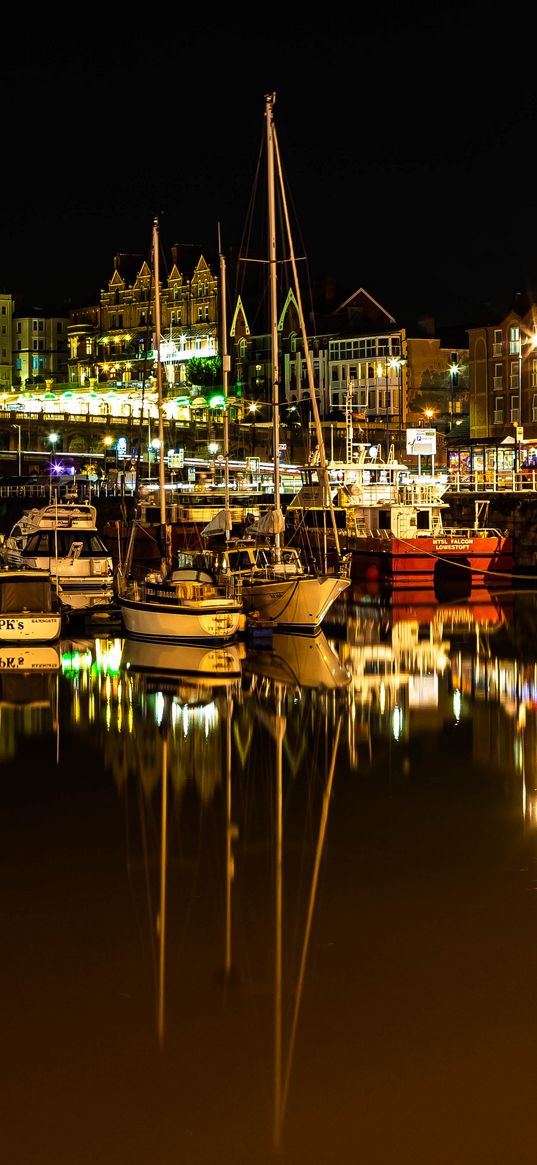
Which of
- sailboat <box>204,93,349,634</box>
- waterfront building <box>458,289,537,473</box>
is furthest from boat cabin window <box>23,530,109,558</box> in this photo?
waterfront building <box>458,289,537,473</box>

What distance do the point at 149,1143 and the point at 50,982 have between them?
108 inches

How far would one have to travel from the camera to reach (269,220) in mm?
38594

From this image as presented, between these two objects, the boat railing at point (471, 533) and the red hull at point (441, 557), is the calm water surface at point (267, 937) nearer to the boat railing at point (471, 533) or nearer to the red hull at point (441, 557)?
the red hull at point (441, 557)

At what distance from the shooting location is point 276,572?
37656 millimetres

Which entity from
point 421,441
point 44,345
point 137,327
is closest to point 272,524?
point 421,441

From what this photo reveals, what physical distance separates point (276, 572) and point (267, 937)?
81.0 feet

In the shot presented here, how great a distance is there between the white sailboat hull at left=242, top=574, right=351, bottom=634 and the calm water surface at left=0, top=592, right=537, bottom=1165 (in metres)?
10.7

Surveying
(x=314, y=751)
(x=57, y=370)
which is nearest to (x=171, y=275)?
(x=57, y=370)

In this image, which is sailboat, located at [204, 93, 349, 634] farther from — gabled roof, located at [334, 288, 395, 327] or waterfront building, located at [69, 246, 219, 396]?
waterfront building, located at [69, 246, 219, 396]

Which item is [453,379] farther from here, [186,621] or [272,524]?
[186,621]

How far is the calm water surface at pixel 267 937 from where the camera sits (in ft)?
32.6

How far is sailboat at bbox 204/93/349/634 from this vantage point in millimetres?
36500

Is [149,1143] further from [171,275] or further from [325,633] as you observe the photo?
[171,275]

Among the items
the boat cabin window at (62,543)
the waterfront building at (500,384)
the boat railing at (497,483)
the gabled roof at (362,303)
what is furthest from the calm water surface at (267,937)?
the gabled roof at (362,303)
